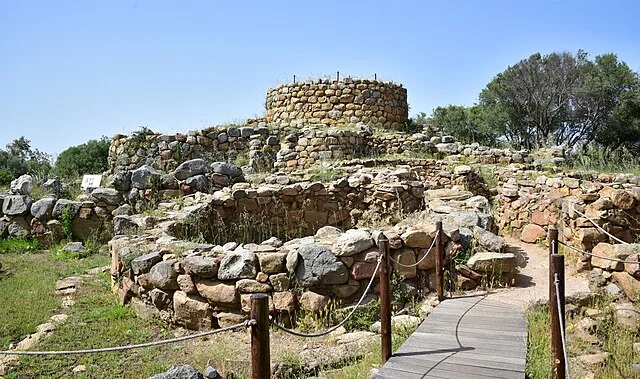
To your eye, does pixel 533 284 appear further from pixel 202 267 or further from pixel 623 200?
pixel 202 267

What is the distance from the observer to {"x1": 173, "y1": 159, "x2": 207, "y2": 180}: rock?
38.9ft

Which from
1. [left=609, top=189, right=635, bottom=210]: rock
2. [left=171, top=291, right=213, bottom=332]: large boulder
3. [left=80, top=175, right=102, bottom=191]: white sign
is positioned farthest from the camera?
[left=80, top=175, right=102, bottom=191]: white sign

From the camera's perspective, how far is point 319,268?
228 inches

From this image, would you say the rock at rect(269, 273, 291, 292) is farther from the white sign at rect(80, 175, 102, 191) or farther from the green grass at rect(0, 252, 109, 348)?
the white sign at rect(80, 175, 102, 191)

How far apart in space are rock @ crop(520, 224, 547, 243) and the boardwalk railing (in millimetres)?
3454

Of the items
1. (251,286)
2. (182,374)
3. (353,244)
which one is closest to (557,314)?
(353,244)

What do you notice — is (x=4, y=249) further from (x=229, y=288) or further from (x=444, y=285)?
(x=444, y=285)

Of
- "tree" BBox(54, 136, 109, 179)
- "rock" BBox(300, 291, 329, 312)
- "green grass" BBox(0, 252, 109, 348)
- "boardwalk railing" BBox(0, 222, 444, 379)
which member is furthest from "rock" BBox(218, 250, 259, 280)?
"tree" BBox(54, 136, 109, 179)

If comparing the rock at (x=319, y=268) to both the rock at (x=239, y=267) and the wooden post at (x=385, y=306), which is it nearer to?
the rock at (x=239, y=267)

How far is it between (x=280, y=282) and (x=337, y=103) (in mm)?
11530

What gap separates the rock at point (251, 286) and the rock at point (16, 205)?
7.37 meters

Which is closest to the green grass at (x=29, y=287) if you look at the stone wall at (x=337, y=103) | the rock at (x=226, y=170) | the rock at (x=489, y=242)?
the rock at (x=226, y=170)

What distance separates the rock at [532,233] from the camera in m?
8.65

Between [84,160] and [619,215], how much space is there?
33910 mm
